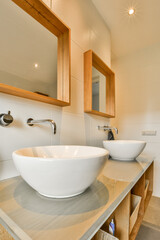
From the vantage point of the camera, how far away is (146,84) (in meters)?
2.13

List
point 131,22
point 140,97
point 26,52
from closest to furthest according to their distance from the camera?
point 26,52 < point 131,22 < point 140,97

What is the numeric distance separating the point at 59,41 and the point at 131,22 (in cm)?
127

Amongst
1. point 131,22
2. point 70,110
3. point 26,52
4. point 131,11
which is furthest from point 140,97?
point 26,52

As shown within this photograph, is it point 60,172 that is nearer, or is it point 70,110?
point 60,172

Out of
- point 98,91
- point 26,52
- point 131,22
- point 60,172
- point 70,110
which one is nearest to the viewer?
point 60,172

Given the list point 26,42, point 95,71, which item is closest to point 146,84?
point 95,71

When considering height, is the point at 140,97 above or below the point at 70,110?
above

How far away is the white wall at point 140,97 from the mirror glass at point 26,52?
168 cm

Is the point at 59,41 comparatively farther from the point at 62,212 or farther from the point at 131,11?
the point at 131,11

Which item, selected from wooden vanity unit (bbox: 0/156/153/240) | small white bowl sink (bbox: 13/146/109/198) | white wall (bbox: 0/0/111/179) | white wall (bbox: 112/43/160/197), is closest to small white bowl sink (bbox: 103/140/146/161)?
white wall (bbox: 0/0/111/179)

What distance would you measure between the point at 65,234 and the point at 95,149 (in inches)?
17.1

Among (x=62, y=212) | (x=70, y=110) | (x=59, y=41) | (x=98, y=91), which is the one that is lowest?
(x=62, y=212)

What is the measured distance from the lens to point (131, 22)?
1.68 m

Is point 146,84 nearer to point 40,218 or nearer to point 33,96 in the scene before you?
point 33,96
